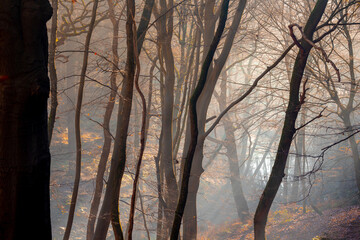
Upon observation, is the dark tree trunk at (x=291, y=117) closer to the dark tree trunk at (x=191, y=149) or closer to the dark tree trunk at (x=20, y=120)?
the dark tree trunk at (x=191, y=149)

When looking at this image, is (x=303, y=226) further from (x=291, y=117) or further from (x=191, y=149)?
(x=191, y=149)

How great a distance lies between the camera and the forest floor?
8.26m

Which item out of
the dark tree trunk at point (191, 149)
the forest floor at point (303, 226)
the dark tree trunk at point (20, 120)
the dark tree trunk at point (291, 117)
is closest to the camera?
the dark tree trunk at point (20, 120)

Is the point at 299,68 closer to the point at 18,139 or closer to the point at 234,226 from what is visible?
the point at 18,139

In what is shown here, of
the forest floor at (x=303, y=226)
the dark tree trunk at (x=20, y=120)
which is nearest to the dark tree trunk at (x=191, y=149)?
the dark tree trunk at (x=20, y=120)

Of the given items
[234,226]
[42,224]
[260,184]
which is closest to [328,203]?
[234,226]

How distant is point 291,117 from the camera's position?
11.7 feet

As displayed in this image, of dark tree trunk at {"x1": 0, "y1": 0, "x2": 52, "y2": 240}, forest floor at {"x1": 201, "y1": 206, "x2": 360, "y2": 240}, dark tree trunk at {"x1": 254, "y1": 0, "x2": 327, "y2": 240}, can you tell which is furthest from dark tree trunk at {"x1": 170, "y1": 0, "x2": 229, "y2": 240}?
forest floor at {"x1": 201, "y1": 206, "x2": 360, "y2": 240}

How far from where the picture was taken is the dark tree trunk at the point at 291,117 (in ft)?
11.3

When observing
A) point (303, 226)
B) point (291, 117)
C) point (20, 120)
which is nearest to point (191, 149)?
point (20, 120)

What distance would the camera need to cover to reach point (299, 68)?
3482mm

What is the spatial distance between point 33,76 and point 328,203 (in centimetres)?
1414

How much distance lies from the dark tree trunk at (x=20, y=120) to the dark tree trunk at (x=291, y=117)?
8.67 feet

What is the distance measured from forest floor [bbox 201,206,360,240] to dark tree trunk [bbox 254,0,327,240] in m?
4.01
